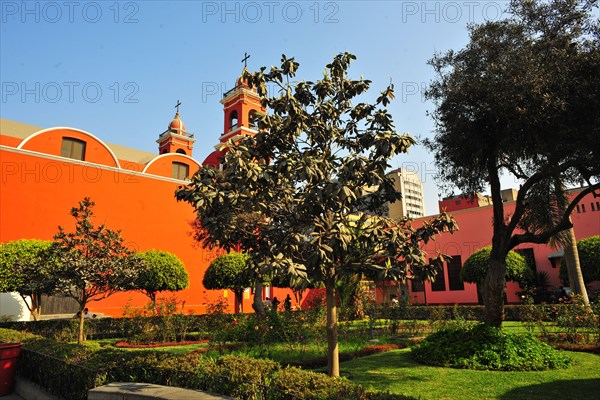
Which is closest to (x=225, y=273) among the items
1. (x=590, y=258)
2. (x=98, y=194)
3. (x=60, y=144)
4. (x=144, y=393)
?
(x=98, y=194)

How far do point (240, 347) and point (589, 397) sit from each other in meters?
8.13

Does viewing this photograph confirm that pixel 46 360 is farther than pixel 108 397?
Yes

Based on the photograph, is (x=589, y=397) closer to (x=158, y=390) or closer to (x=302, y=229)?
(x=302, y=229)

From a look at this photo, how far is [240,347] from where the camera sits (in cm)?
1121

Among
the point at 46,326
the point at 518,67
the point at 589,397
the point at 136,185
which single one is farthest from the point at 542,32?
the point at 136,185

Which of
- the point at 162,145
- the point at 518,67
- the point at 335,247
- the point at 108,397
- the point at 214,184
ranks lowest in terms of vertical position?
the point at 108,397

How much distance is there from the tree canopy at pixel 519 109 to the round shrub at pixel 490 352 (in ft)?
2.45

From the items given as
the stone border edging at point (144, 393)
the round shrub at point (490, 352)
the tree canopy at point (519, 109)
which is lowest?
the round shrub at point (490, 352)

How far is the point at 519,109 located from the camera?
27.7 ft

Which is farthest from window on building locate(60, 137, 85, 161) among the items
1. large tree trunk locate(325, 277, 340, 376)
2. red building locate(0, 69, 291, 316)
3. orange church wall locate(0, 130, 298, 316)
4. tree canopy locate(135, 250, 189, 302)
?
large tree trunk locate(325, 277, 340, 376)

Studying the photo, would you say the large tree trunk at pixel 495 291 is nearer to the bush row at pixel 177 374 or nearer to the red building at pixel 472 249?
the bush row at pixel 177 374

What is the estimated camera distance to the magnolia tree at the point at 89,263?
13180 millimetres

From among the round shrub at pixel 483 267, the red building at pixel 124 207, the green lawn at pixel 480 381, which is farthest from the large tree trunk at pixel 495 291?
the round shrub at pixel 483 267

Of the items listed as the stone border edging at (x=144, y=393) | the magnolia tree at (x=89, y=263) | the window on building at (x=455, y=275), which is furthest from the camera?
the window on building at (x=455, y=275)
